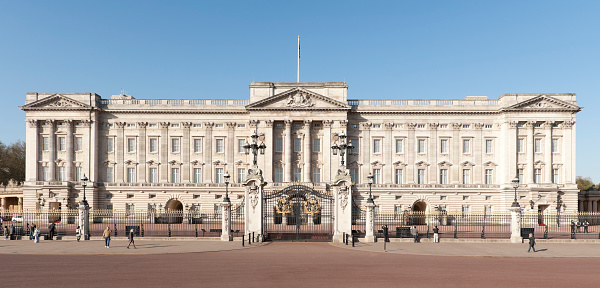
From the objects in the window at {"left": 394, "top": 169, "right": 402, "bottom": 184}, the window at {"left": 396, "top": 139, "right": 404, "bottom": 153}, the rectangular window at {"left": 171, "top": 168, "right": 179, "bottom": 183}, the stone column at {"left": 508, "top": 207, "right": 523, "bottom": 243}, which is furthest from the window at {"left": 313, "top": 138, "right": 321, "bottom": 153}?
the stone column at {"left": 508, "top": 207, "right": 523, "bottom": 243}

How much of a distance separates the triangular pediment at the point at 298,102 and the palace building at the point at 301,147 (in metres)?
0.15

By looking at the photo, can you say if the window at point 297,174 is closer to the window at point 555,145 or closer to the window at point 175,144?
the window at point 175,144

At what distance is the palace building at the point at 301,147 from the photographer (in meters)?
58.0

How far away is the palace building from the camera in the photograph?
190ft

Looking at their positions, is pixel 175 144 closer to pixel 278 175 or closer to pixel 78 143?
pixel 78 143

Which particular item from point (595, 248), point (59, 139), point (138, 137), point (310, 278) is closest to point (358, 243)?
point (310, 278)

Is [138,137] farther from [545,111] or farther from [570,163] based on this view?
[570,163]

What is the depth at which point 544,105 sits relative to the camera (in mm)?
57844

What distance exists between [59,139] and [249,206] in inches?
1614

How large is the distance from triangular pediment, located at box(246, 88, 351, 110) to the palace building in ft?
0.49

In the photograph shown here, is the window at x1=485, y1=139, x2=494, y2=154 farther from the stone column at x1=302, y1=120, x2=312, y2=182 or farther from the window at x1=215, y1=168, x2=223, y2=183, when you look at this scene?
the window at x1=215, y1=168, x2=223, y2=183

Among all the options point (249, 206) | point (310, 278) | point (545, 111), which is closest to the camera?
point (310, 278)

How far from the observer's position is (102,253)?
2570 centimetres

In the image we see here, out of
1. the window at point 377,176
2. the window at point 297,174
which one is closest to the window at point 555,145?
the window at point 377,176
